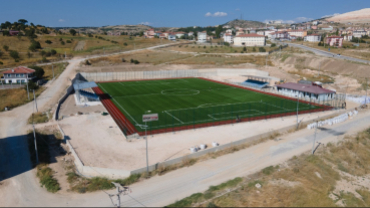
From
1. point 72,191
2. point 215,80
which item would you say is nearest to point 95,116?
point 72,191

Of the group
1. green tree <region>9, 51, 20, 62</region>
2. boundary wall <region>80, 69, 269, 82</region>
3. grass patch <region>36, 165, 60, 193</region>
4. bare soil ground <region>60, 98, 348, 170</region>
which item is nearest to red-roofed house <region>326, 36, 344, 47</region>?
boundary wall <region>80, 69, 269, 82</region>

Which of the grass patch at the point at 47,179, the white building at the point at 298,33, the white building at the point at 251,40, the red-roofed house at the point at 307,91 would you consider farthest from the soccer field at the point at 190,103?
the white building at the point at 298,33

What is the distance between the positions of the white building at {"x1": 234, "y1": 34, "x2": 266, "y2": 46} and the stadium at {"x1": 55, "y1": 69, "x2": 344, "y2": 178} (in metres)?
76.0

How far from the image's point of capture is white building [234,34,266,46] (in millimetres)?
127750

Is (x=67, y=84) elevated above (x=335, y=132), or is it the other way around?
(x=67, y=84)

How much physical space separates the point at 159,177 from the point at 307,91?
32322mm

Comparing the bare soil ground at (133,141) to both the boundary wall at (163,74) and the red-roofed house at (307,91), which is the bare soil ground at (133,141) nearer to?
the red-roofed house at (307,91)

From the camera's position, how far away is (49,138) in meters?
28.5

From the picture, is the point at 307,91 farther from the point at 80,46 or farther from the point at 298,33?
the point at 298,33

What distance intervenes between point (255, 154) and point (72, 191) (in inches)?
571

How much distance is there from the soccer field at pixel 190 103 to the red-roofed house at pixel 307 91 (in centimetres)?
263

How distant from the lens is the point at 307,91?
43500 millimetres

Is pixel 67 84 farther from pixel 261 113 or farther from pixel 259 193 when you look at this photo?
pixel 259 193

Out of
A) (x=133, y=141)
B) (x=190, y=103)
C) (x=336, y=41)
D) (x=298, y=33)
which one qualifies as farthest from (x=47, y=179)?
(x=298, y=33)
